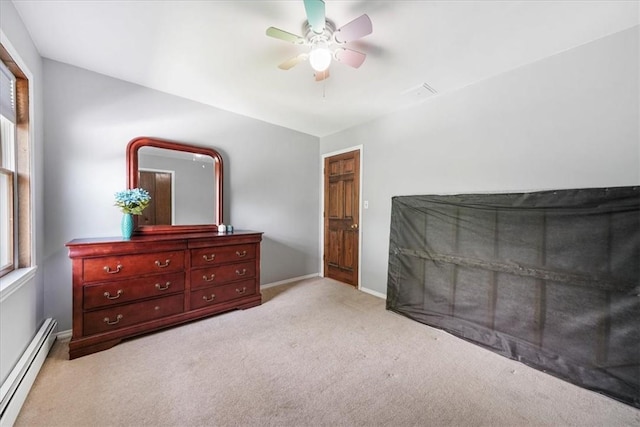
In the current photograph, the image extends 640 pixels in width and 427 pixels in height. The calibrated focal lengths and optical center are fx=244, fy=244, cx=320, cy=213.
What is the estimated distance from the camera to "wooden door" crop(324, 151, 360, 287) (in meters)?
3.75

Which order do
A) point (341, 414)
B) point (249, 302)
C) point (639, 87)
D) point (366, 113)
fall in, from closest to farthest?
1. point (341, 414)
2. point (639, 87)
3. point (249, 302)
4. point (366, 113)

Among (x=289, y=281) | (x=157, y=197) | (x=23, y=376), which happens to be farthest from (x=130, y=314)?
(x=289, y=281)

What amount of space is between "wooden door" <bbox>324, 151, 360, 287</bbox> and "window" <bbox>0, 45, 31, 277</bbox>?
3.34 m

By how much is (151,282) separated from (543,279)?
336 centimetres

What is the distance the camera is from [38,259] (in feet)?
6.77

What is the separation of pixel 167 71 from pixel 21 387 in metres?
2.59

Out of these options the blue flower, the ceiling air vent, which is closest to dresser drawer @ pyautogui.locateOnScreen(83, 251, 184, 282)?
the blue flower

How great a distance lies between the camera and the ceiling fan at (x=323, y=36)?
1.46 meters

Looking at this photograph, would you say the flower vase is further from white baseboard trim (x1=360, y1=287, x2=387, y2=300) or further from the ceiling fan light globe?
white baseboard trim (x1=360, y1=287, x2=387, y2=300)

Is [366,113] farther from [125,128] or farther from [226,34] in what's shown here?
[125,128]

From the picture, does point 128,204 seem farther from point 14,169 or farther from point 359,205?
point 359,205

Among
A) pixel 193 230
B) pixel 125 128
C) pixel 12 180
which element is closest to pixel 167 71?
pixel 125 128

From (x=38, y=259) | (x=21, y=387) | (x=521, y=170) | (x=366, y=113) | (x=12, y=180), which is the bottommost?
(x=21, y=387)

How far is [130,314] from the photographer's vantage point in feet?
7.07
